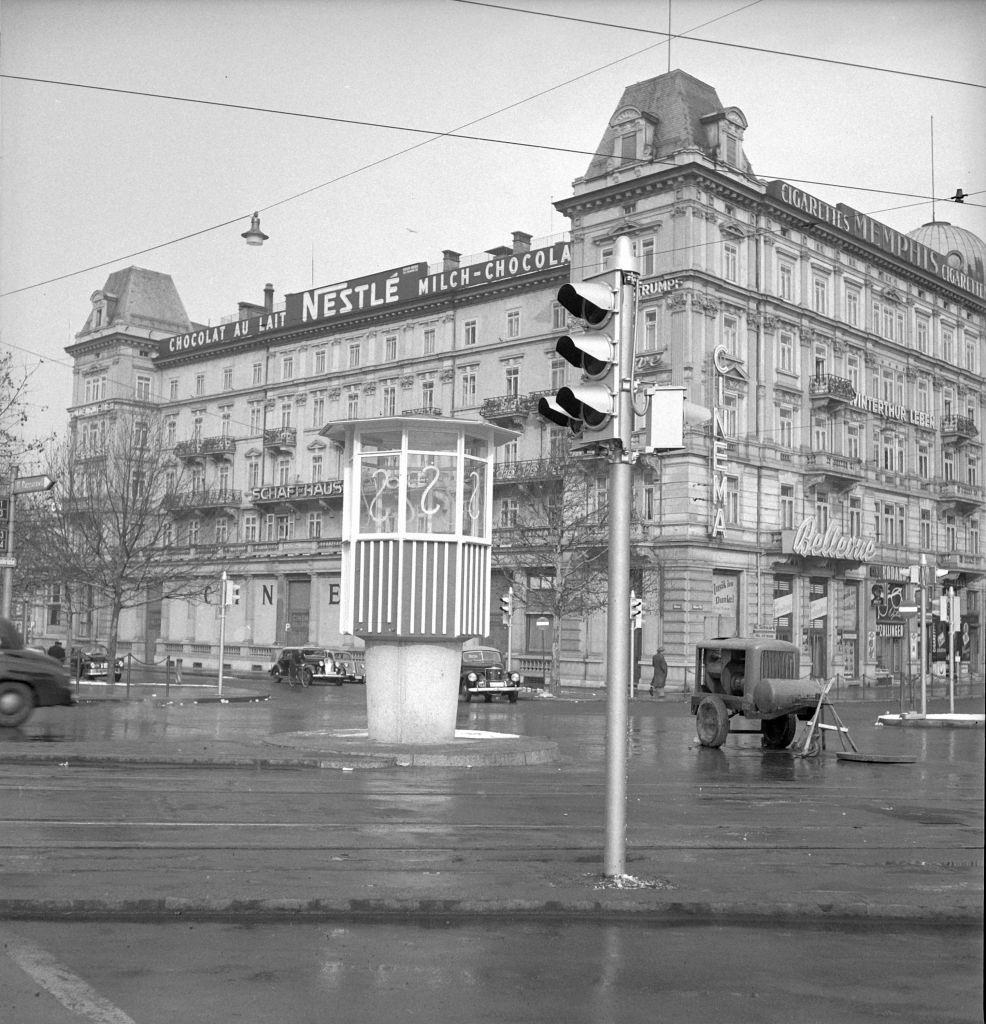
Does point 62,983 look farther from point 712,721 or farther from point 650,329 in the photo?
point 650,329

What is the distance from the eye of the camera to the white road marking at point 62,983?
231 inches

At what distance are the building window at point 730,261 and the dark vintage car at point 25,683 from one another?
3596cm

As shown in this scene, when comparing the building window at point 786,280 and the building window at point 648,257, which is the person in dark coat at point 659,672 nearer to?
the building window at point 648,257

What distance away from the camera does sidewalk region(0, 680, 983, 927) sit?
824 centimetres

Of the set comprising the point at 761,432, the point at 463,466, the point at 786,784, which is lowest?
the point at 786,784

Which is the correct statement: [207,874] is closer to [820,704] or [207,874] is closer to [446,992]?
[446,992]

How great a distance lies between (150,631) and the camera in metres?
79.1

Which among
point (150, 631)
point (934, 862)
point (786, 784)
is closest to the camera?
point (934, 862)

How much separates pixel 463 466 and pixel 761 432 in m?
37.2

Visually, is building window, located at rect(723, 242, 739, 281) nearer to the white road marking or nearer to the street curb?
the street curb

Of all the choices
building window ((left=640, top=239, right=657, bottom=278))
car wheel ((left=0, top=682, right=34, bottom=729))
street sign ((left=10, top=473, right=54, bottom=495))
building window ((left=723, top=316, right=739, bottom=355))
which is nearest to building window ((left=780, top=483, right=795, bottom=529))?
building window ((left=723, top=316, right=739, bottom=355))

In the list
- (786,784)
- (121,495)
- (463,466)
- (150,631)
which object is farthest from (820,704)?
(150,631)

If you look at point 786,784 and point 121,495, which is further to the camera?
point 121,495

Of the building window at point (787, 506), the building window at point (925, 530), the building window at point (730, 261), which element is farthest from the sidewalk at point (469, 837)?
the building window at point (925, 530)
